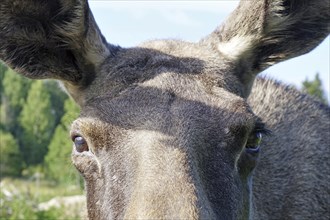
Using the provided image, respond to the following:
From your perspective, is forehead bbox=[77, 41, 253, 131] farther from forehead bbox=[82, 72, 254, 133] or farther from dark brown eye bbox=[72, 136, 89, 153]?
dark brown eye bbox=[72, 136, 89, 153]

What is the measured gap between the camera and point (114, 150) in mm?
5867

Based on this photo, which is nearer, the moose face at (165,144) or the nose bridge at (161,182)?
the nose bridge at (161,182)

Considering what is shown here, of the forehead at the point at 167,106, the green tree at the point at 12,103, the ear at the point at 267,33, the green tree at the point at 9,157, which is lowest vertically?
the green tree at the point at 9,157

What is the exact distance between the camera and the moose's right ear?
6684 mm

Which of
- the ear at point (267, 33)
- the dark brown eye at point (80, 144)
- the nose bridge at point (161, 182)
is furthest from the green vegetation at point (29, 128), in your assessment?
the nose bridge at point (161, 182)

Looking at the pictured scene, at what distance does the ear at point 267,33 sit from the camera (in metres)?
7.31

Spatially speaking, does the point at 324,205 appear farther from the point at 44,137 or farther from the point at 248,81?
the point at 44,137

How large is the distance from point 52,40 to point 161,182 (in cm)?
239

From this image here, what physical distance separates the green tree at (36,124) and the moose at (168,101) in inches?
3408

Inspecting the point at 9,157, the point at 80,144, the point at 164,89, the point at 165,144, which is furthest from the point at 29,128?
the point at 165,144

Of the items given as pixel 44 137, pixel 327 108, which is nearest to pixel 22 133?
pixel 44 137

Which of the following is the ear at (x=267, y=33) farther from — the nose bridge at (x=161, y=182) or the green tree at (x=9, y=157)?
the green tree at (x=9, y=157)

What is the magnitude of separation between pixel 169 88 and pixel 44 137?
101 meters

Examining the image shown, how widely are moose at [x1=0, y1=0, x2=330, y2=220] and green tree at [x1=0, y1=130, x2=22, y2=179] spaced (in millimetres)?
81749
